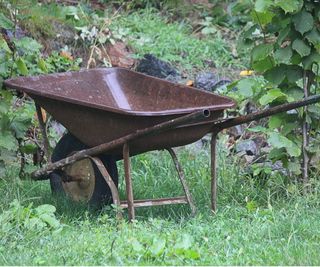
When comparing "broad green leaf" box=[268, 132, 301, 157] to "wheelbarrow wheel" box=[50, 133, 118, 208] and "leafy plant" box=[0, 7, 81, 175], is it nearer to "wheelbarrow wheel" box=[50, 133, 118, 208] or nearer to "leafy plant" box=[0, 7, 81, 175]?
"wheelbarrow wheel" box=[50, 133, 118, 208]

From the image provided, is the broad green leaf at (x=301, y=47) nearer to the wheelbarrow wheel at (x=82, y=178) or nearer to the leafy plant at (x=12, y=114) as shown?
the wheelbarrow wheel at (x=82, y=178)

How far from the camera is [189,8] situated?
11.4 metres

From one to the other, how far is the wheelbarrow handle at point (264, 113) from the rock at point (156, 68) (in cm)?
351

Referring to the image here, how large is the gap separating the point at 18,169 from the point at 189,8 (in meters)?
4.96

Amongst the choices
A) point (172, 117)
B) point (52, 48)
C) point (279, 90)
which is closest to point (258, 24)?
point (279, 90)

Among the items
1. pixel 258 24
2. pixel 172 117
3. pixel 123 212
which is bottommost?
pixel 123 212

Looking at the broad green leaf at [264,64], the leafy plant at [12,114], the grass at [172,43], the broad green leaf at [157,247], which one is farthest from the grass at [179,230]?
the grass at [172,43]

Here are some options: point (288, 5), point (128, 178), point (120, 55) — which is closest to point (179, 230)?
point (128, 178)

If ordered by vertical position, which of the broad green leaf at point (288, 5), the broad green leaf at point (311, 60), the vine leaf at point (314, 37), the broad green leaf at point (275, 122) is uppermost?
the broad green leaf at point (288, 5)

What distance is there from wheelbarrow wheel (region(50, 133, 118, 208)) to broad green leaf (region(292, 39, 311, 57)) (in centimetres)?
155

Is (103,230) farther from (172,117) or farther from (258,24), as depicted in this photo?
(258,24)

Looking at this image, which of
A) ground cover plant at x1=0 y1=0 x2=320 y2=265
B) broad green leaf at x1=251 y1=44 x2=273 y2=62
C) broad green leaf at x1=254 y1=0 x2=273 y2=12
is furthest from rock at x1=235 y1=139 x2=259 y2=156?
broad green leaf at x1=254 y1=0 x2=273 y2=12

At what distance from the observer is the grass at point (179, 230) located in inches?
182

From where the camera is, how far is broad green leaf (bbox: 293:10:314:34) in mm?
6207
